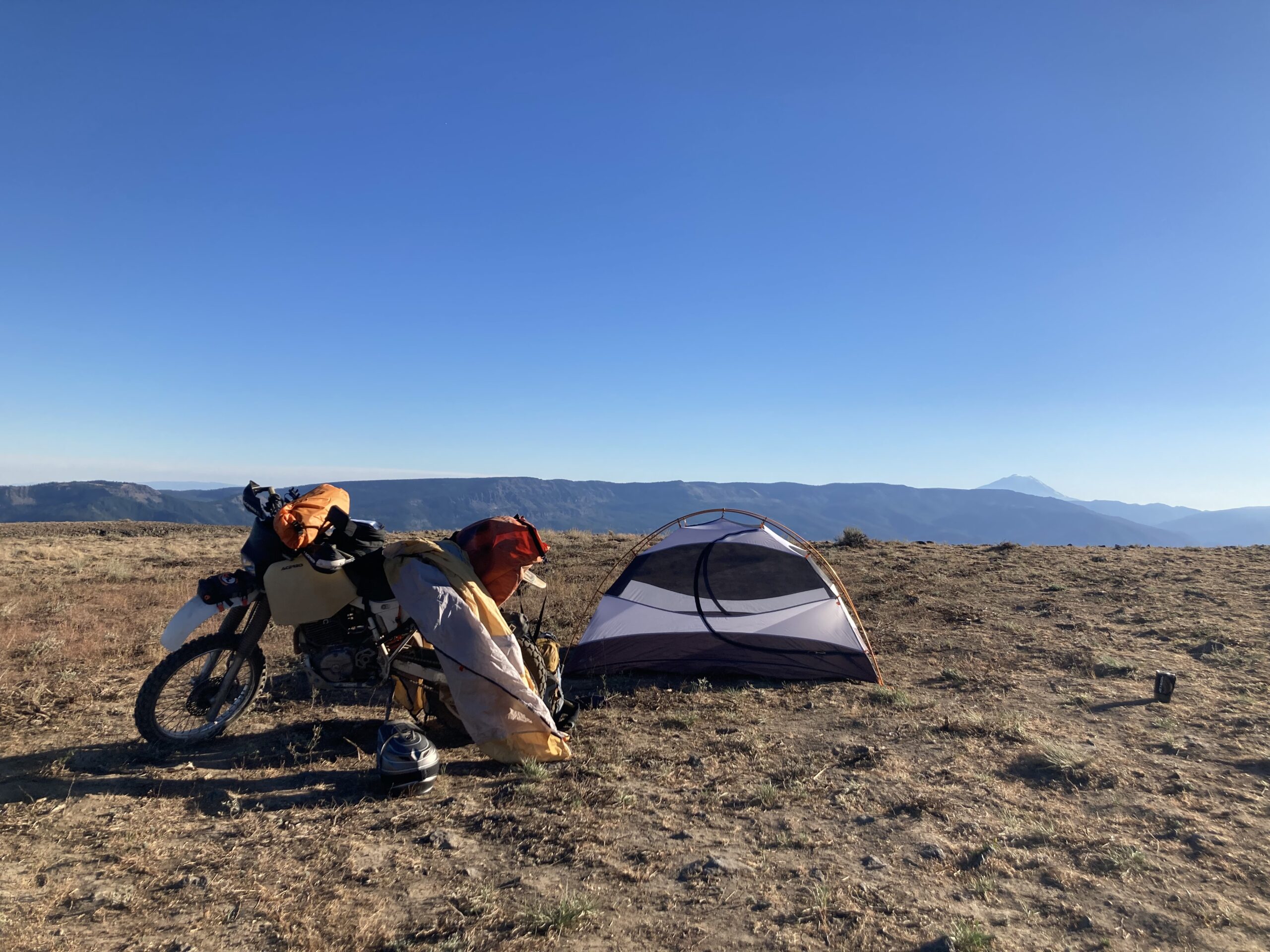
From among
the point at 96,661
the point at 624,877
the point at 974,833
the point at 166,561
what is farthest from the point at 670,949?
the point at 166,561

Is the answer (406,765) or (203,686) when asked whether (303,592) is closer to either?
(203,686)

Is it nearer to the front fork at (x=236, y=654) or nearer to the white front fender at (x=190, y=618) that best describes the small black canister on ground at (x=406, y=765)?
the front fork at (x=236, y=654)


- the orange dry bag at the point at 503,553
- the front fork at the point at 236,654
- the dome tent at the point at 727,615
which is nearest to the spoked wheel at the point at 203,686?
the front fork at the point at 236,654

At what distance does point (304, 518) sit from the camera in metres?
5.16

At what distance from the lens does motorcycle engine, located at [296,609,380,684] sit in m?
5.28

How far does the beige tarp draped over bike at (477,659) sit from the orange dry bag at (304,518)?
0.58 meters

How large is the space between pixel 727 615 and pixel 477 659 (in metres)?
4.43

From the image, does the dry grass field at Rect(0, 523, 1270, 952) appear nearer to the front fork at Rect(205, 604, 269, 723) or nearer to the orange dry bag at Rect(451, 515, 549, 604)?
the front fork at Rect(205, 604, 269, 723)

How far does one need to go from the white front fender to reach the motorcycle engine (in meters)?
0.55

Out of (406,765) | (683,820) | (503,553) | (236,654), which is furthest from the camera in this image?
(503,553)

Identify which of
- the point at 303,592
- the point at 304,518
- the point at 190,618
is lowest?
the point at 190,618

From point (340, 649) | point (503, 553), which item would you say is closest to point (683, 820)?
point (503, 553)

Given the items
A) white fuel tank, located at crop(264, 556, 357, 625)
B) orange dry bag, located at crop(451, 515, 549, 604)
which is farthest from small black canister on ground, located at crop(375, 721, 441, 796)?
orange dry bag, located at crop(451, 515, 549, 604)

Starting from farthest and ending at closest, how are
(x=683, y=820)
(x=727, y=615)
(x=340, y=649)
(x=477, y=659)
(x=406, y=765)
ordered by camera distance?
(x=727, y=615) < (x=340, y=649) < (x=477, y=659) < (x=406, y=765) < (x=683, y=820)
